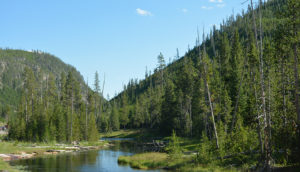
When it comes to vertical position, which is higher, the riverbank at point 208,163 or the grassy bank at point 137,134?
the riverbank at point 208,163

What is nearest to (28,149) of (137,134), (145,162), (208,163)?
(145,162)

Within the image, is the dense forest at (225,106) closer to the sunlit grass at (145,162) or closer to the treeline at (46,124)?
the treeline at (46,124)

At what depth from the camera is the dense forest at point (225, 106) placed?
80.7 ft

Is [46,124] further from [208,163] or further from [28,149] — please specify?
[208,163]

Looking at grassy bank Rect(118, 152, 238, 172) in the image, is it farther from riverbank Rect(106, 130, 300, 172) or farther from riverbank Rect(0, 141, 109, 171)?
riverbank Rect(0, 141, 109, 171)

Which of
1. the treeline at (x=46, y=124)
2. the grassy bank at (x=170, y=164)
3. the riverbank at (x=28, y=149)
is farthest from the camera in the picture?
the treeline at (x=46, y=124)

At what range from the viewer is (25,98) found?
270ft

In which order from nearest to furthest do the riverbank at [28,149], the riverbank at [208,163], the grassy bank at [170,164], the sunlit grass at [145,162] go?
the riverbank at [208,163] < the grassy bank at [170,164] < the sunlit grass at [145,162] < the riverbank at [28,149]

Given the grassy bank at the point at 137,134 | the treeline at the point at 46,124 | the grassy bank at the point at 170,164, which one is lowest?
the grassy bank at the point at 137,134

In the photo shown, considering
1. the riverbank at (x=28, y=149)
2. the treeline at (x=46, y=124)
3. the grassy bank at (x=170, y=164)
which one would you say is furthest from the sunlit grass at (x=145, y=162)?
the treeline at (x=46, y=124)

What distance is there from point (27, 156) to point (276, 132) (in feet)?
140

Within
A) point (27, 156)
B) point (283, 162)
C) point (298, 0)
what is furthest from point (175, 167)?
point (27, 156)

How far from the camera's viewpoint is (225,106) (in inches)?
2128

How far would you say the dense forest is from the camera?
2459cm
